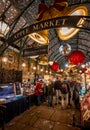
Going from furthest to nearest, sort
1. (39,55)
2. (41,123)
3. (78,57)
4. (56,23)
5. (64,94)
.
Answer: (64,94), (39,55), (41,123), (78,57), (56,23)

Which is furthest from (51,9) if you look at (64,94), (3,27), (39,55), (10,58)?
(10,58)

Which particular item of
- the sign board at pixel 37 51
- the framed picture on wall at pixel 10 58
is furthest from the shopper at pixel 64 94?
the framed picture on wall at pixel 10 58

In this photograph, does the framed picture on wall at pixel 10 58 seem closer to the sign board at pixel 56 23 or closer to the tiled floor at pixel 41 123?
the tiled floor at pixel 41 123

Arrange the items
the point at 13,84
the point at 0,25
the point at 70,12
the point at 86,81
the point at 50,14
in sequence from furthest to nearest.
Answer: the point at 86,81 → the point at 13,84 → the point at 50,14 → the point at 70,12 → the point at 0,25

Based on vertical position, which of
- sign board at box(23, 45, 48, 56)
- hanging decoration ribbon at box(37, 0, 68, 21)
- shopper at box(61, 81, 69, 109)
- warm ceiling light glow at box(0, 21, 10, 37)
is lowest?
shopper at box(61, 81, 69, 109)

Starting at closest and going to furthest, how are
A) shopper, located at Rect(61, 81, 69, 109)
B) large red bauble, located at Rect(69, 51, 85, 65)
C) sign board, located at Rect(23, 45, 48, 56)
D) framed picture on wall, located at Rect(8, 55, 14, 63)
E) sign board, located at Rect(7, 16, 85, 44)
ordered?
1. sign board, located at Rect(7, 16, 85, 44)
2. large red bauble, located at Rect(69, 51, 85, 65)
3. sign board, located at Rect(23, 45, 48, 56)
4. shopper, located at Rect(61, 81, 69, 109)
5. framed picture on wall, located at Rect(8, 55, 14, 63)

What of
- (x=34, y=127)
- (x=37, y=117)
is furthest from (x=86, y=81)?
(x=34, y=127)

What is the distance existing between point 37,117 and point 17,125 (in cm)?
166

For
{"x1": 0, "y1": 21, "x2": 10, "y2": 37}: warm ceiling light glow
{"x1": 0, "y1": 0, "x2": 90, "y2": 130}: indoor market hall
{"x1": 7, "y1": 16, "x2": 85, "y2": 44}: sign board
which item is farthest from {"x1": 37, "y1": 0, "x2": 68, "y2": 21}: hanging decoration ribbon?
{"x1": 0, "y1": 21, "x2": 10, "y2": 37}: warm ceiling light glow

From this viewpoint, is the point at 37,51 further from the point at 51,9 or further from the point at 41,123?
the point at 41,123

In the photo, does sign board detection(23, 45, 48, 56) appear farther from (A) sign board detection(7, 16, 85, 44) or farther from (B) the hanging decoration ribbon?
(B) the hanging decoration ribbon

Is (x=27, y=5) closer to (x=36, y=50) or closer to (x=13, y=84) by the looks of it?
(x=36, y=50)

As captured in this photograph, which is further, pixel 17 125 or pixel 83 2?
pixel 83 2

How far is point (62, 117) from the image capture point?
8312 mm
